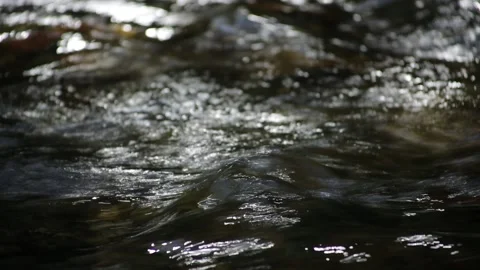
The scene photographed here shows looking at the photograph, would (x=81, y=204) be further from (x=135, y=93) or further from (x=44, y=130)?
(x=135, y=93)

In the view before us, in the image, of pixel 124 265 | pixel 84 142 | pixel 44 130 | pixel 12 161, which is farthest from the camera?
pixel 44 130

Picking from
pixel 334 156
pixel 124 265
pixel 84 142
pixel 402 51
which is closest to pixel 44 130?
pixel 84 142

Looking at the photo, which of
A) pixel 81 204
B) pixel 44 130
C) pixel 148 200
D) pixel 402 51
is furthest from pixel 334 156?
pixel 402 51

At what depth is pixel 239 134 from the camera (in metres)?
3.81

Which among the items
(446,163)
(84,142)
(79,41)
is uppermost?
(79,41)

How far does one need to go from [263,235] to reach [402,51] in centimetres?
374

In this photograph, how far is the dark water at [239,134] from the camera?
221 cm

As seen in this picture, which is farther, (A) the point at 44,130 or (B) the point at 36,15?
(B) the point at 36,15

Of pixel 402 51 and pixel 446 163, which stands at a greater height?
pixel 402 51

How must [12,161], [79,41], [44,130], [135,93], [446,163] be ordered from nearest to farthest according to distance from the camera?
[446,163]
[12,161]
[44,130]
[135,93]
[79,41]

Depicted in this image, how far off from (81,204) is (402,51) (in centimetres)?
358

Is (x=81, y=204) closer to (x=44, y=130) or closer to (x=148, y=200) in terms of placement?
(x=148, y=200)

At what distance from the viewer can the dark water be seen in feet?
7.25

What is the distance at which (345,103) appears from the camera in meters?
4.39
